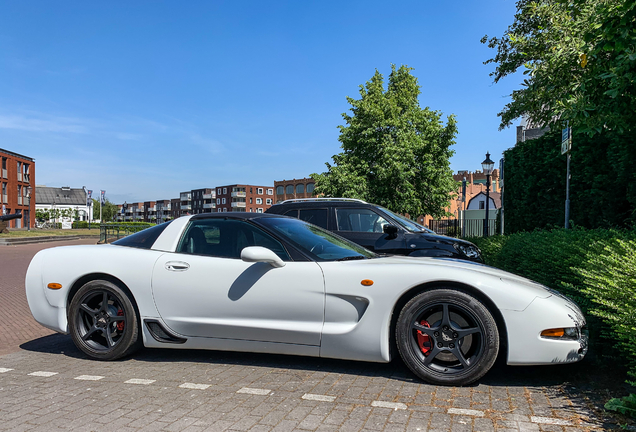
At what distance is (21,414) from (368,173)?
2892cm

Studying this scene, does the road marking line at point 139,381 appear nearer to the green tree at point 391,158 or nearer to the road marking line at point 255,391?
the road marking line at point 255,391

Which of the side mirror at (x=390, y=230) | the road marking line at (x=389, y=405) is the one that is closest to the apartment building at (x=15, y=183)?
the side mirror at (x=390, y=230)

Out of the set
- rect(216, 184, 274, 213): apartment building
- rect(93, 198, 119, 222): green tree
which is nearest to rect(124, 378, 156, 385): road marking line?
rect(93, 198, 119, 222): green tree

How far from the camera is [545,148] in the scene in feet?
42.7

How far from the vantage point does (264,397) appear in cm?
349

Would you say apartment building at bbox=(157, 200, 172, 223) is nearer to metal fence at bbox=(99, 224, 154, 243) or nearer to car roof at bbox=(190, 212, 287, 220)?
metal fence at bbox=(99, 224, 154, 243)

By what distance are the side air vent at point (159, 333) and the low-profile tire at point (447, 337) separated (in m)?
1.98

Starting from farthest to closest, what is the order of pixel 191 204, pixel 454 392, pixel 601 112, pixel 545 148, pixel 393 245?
1. pixel 191 204
2. pixel 545 148
3. pixel 393 245
4. pixel 601 112
5. pixel 454 392

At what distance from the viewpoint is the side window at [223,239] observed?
4.46 meters

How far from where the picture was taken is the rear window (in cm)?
477

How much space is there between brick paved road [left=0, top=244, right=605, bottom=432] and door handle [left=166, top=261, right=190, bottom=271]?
2.74 feet

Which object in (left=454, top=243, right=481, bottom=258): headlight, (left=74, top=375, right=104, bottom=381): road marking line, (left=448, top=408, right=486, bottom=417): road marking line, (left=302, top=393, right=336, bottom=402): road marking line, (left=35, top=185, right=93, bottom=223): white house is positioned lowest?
(left=74, top=375, right=104, bottom=381): road marking line

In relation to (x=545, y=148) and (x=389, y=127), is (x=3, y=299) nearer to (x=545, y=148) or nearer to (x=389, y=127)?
(x=545, y=148)

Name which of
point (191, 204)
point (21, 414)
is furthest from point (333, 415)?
point (191, 204)
